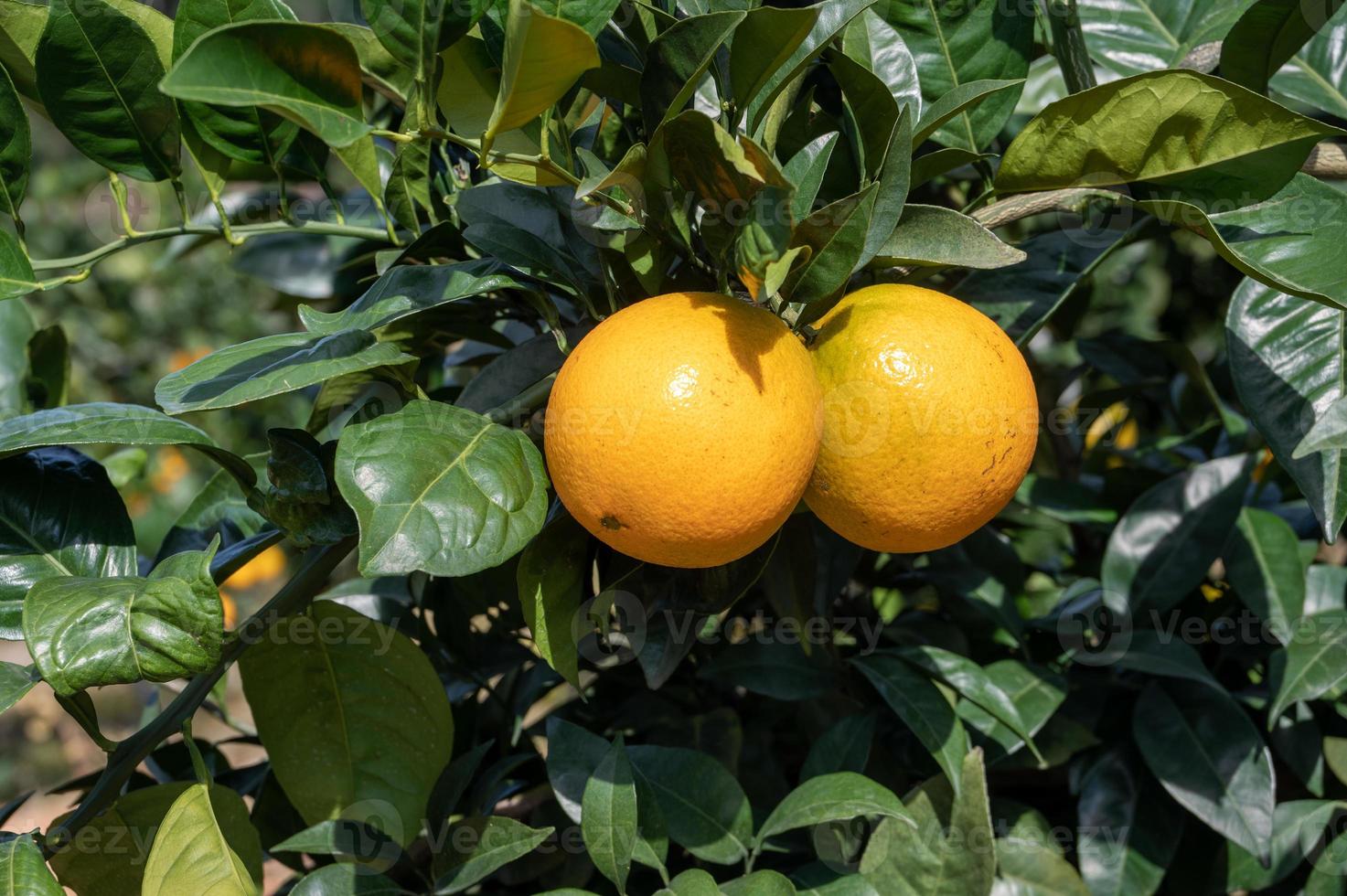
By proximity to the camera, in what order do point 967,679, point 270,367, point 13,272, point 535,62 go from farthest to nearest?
point 967,679 → point 13,272 → point 270,367 → point 535,62

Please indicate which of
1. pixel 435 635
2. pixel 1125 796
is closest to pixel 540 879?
pixel 435 635

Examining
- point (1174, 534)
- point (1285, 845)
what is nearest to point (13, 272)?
point (1174, 534)

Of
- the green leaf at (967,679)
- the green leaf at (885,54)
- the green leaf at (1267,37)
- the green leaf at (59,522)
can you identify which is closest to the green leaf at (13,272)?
the green leaf at (59,522)

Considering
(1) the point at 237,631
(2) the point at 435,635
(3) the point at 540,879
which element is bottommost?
(3) the point at 540,879

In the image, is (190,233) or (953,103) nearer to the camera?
(953,103)

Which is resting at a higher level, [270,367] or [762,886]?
[270,367]

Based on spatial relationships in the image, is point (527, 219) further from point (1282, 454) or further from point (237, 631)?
point (1282, 454)

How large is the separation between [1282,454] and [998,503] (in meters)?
0.20

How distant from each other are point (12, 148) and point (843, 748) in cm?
72

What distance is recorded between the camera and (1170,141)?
2.07ft

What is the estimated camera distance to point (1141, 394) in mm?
1354

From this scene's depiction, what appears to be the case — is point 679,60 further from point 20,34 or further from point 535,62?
point 20,34

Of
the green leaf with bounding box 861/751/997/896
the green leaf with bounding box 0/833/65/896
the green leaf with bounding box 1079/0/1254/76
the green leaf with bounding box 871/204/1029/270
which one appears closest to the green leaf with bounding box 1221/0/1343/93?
the green leaf with bounding box 1079/0/1254/76

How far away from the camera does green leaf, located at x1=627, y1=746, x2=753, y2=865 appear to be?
0.77 meters
